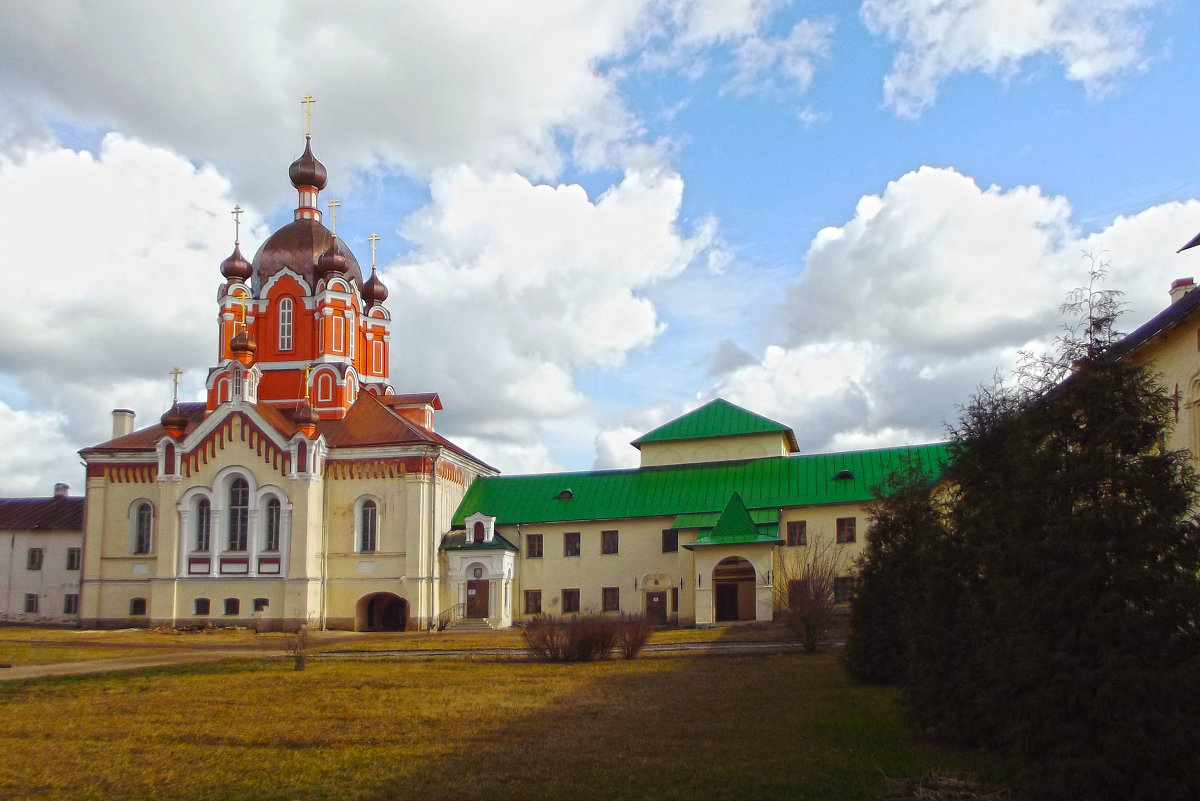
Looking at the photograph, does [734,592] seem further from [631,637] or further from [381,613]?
[631,637]

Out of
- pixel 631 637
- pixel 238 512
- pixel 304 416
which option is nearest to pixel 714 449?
pixel 304 416

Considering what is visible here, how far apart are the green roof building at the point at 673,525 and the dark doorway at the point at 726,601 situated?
0.04 meters

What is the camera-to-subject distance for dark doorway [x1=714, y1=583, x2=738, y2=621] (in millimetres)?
40719

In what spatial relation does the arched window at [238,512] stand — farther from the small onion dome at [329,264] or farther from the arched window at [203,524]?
the small onion dome at [329,264]

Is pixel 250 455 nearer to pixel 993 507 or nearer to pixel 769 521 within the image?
pixel 769 521

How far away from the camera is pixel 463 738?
13.6 meters

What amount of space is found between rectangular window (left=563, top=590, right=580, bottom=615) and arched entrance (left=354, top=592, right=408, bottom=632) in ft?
21.2

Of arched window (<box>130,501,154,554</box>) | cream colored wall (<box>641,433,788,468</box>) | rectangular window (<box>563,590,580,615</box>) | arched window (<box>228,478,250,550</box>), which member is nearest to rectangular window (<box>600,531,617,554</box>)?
rectangular window (<box>563,590,580,615</box>)

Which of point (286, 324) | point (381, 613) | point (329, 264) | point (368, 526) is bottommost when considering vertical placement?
point (381, 613)

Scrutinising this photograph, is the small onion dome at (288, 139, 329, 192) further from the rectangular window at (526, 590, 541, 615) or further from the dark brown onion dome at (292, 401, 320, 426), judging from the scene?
the rectangular window at (526, 590, 541, 615)

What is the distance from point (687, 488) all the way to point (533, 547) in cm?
671

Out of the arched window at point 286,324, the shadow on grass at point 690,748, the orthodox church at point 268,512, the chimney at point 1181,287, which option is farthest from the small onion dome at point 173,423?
the chimney at point 1181,287

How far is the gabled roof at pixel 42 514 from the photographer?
47.8m

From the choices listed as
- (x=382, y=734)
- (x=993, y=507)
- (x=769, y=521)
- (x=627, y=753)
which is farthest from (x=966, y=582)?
(x=769, y=521)
